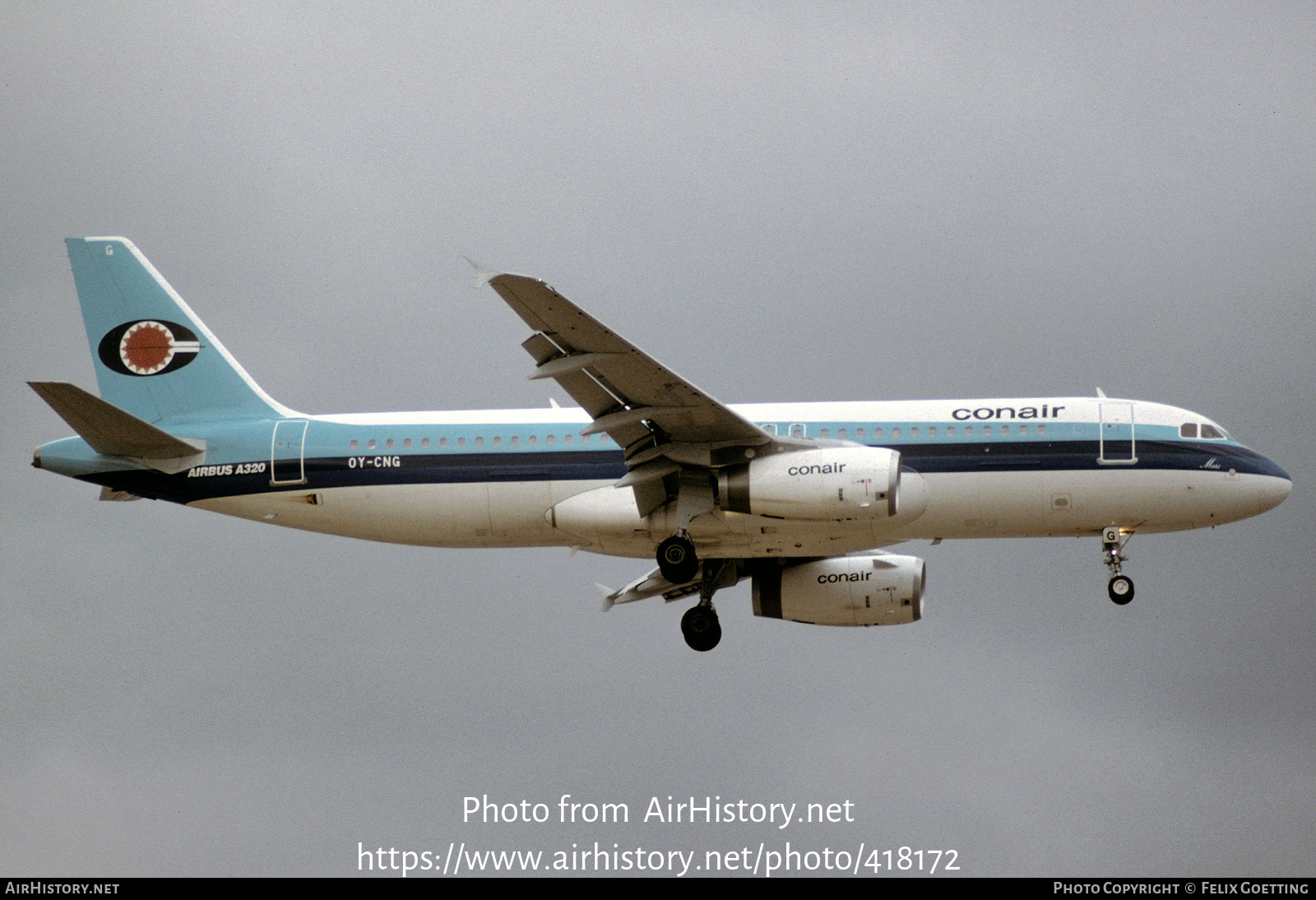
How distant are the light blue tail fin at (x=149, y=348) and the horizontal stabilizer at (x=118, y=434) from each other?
1579mm

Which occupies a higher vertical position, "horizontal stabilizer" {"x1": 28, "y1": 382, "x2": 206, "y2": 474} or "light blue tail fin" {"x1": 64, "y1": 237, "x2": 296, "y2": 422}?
"light blue tail fin" {"x1": 64, "y1": 237, "x2": 296, "y2": 422}

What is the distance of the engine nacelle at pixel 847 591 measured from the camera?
4091cm

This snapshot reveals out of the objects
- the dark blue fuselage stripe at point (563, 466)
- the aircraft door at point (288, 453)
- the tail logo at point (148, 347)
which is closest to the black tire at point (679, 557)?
the dark blue fuselage stripe at point (563, 466)

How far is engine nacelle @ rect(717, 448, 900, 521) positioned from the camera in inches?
1348

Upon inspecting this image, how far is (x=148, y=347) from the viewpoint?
4131 cm

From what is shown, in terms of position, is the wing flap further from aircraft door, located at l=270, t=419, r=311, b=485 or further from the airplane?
aircraft door, located at l=270, t=419, r=311, b=485

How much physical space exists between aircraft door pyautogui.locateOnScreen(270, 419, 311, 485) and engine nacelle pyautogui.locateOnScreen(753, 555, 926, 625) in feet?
38.2

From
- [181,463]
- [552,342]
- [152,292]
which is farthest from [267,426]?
[552,342]

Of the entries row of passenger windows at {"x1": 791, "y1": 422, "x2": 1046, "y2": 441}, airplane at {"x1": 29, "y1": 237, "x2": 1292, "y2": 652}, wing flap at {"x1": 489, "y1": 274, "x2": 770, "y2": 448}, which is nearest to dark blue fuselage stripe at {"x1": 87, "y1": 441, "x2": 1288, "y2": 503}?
airplane at {"x1": 29, "y1": 237, "x2": 1292, "y2": 652}

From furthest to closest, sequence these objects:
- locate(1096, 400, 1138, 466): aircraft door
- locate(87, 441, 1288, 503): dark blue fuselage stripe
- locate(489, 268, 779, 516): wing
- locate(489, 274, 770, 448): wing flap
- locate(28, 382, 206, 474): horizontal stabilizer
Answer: locate(1096, 400, 1138, 466): aircraft door < locate(87, 441, 1288, 503): dark blue fuselage stripe < locate(28, 382, 206, 474): horizontal stabilizer < locate(489, 268, 779, 516): wing < locate(489, 274, 770, 448): wing flap

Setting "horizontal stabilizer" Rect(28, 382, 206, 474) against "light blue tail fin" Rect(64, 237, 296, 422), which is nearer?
"horizontal stabilizer" Rect(28, 382, 206, 474)

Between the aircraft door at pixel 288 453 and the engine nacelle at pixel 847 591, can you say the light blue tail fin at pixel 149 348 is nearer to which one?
the aircraft door at pixel 288 453

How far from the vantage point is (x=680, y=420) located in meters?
34.8

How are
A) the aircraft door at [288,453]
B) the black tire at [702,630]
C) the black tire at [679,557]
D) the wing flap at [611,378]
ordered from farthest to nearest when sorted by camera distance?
1. the black tire at [702,630]
2. the aircraft door at [288,453]
3. the black tire at [679,557]
4. the wing flap at [611,378]
